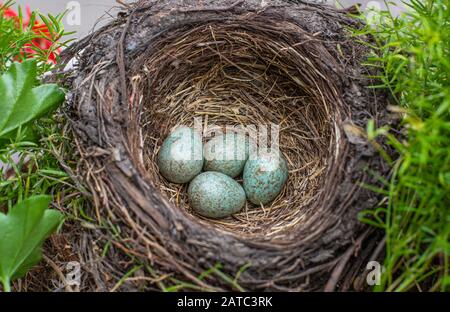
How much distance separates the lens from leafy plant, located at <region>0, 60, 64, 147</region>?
1.35 metres

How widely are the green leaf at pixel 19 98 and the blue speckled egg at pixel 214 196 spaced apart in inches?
20.9

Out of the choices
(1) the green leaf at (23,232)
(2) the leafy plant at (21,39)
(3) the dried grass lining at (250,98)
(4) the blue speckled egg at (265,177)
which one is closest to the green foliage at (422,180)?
(3) the dried grass lining at (250,98)

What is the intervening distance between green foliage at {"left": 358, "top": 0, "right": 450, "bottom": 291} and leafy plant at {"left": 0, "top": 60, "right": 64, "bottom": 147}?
892mm

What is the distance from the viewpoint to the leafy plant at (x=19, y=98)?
135cm

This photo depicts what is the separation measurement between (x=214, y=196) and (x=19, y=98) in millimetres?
638

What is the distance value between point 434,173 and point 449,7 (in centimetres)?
41

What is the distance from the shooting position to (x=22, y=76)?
1365 mm

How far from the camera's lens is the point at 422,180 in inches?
41.4

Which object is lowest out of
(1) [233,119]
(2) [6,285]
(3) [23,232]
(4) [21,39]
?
(2) [6,285]

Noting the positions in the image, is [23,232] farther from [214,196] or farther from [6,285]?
[214,196]

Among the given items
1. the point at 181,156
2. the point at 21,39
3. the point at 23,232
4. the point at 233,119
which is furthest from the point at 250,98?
the point at 23,232

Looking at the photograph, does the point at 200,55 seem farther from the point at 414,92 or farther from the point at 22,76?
the point at 414,92

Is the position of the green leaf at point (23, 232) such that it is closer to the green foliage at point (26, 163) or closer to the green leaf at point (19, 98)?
the green foliage at point (26, 163)

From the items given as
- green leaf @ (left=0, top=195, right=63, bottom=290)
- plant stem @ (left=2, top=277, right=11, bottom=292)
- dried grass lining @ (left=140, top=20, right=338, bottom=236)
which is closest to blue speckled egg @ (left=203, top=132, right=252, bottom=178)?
dried grass lining @ (left=140, top=20, right=338, bottom=236)
